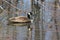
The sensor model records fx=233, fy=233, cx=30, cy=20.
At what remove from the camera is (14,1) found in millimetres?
3619

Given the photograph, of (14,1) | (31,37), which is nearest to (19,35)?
(31,37)

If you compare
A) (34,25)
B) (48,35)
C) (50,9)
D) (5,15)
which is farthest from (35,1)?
(48,35)

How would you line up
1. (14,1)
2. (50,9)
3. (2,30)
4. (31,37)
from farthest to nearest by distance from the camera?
1. (14,1)
2. (50,9)
3. (2,30)
4. (31,37)

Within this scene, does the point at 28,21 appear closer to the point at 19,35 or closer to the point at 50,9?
the point at 19,35

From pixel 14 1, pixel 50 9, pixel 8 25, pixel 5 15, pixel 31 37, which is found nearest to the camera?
pixel 31 37

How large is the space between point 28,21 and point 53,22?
264mm

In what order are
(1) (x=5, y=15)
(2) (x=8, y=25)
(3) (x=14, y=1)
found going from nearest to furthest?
(2) (x=8, y=25)
(1) (x=5, y=15)
(3) (x=14, y=1)

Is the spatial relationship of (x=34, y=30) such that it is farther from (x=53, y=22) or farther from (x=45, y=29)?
(x=53, y=22)

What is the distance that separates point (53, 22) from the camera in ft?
8.02

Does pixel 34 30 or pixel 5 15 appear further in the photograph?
pixel 5 15

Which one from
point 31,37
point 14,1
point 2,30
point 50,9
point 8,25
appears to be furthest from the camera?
point 14,1

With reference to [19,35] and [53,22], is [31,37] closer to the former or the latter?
[19,35]

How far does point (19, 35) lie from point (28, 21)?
403mm

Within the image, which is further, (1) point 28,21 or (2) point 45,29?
(1) point 28,21
